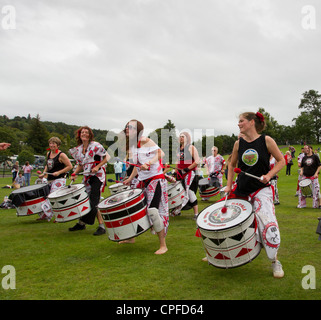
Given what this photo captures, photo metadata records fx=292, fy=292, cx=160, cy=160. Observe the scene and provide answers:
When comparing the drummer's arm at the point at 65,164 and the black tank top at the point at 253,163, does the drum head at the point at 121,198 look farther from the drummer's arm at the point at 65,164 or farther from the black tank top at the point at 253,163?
the drummer's arm at the point at 65,164

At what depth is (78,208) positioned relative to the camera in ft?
20.1

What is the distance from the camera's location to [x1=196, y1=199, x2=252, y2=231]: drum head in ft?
11.3

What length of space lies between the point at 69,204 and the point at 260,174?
3.93m

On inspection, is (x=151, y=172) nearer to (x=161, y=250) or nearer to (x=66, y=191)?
(x=161, y=250)

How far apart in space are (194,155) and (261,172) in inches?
155

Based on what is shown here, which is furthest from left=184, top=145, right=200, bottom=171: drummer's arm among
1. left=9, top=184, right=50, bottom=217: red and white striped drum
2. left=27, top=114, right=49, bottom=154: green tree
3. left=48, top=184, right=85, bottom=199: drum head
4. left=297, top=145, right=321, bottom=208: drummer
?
left=27, top=114, right=49, bottom=154: green tree

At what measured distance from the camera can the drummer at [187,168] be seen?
7941 mm

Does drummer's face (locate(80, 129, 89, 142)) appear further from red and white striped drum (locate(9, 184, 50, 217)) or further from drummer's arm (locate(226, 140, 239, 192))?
drummer's arm (locate(226, 140, 239, 192))

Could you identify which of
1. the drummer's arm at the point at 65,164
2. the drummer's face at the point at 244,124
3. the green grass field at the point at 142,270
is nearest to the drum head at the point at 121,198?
the green grass field at the point at 142,270

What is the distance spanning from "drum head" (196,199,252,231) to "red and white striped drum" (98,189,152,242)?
1206 mm

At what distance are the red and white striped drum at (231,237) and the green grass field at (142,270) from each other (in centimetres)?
36

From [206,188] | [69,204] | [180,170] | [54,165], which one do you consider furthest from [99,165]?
[206,188]
